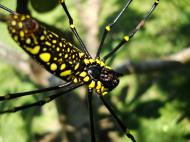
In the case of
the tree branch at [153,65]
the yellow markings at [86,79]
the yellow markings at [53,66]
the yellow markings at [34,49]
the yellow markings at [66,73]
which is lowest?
the yellow markings at [86,79]

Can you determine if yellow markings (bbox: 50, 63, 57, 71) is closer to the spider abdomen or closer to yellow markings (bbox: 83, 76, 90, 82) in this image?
the spider abdomen

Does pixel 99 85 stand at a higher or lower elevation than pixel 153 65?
lower

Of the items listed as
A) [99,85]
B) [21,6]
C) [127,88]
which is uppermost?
[127,88]

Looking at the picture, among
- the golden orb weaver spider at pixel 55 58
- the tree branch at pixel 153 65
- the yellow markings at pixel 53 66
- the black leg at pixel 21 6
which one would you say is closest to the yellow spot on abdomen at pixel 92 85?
the golden orb weaver spider at pixel 55 58

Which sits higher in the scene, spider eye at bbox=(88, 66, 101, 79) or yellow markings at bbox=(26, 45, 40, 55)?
yellow markings at bbox=(26, 45, 40, 55)

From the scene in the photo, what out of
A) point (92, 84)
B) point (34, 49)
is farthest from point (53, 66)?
point (92, 84)

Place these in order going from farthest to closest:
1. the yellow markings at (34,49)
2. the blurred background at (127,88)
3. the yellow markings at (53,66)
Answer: the blurred background at (127,88), the yellow markings at (53,66), the yellow markings at (34,49)

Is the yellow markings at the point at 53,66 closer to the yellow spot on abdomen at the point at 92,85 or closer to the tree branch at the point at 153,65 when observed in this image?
the yellow spot on abdomen at the point at 92,85

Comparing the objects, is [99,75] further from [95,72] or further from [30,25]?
[30,25]

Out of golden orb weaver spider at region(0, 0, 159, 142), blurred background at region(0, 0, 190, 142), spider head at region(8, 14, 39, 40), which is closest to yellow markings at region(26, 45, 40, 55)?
golden orb weaver spider at region(0, 0, 159, 142)
